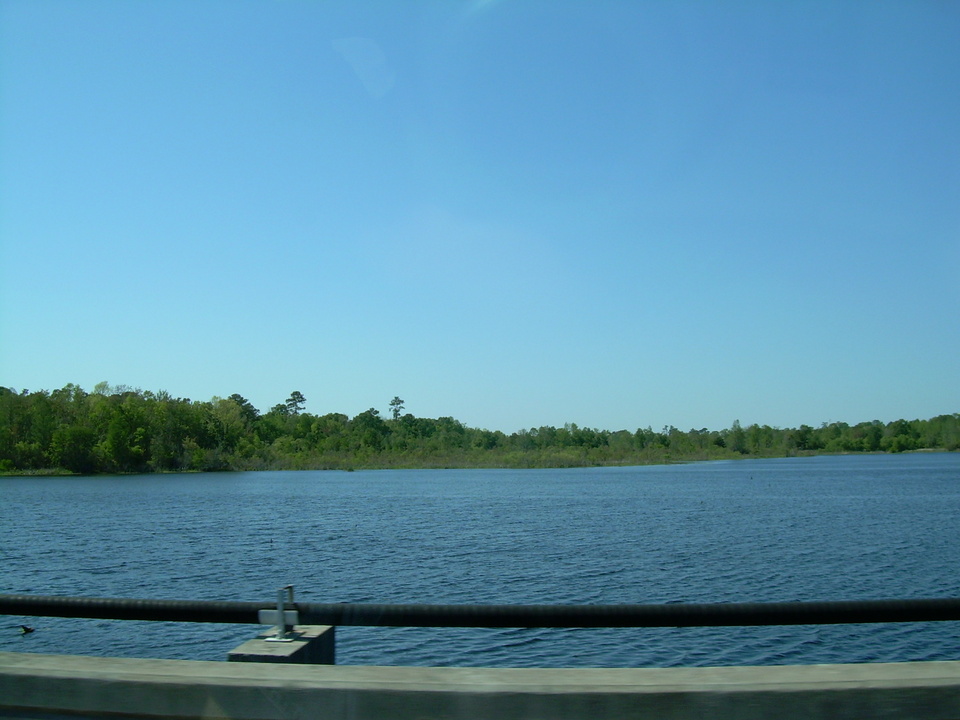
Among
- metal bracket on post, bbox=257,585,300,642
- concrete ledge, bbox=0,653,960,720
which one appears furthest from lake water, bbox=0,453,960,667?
concrete ledge, bbox=0,653,960,720

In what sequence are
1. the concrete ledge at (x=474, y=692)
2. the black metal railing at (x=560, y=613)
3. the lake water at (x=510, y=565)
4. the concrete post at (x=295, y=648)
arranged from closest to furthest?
the concrete ledge at (x=474, y=692) < the concrete post at (x=295, y=648) < the black metal railing at (x=560, y=613) < the lake water at (x=510, y=565)

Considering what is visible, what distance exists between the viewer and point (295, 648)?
16.0ft

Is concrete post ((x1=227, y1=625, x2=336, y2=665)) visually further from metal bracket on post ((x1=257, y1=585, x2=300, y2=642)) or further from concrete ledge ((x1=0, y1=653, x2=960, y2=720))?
concrete ledge ((x1=0, y1=653, x2=960, y2=720))

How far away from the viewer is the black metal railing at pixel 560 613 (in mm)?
5039

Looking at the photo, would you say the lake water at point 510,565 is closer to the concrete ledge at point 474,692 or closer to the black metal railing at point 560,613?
the black metal railing at point 560,613

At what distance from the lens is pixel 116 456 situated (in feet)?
440

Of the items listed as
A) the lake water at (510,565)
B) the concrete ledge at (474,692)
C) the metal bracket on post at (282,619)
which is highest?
the metal bracket on post at (282,619)

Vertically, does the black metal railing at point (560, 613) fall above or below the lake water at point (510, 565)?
above

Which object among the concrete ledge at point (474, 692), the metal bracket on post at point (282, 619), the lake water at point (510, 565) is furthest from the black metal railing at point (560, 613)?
the lake water at point (510, 565)

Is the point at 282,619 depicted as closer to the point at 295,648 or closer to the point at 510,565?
the point at 295,648

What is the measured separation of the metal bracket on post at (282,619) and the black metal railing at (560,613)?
8 centimetres

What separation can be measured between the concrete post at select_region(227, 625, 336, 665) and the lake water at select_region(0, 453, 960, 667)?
43.2 ft

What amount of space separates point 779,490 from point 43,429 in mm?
113237

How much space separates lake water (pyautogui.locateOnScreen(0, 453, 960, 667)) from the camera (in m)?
19.4
